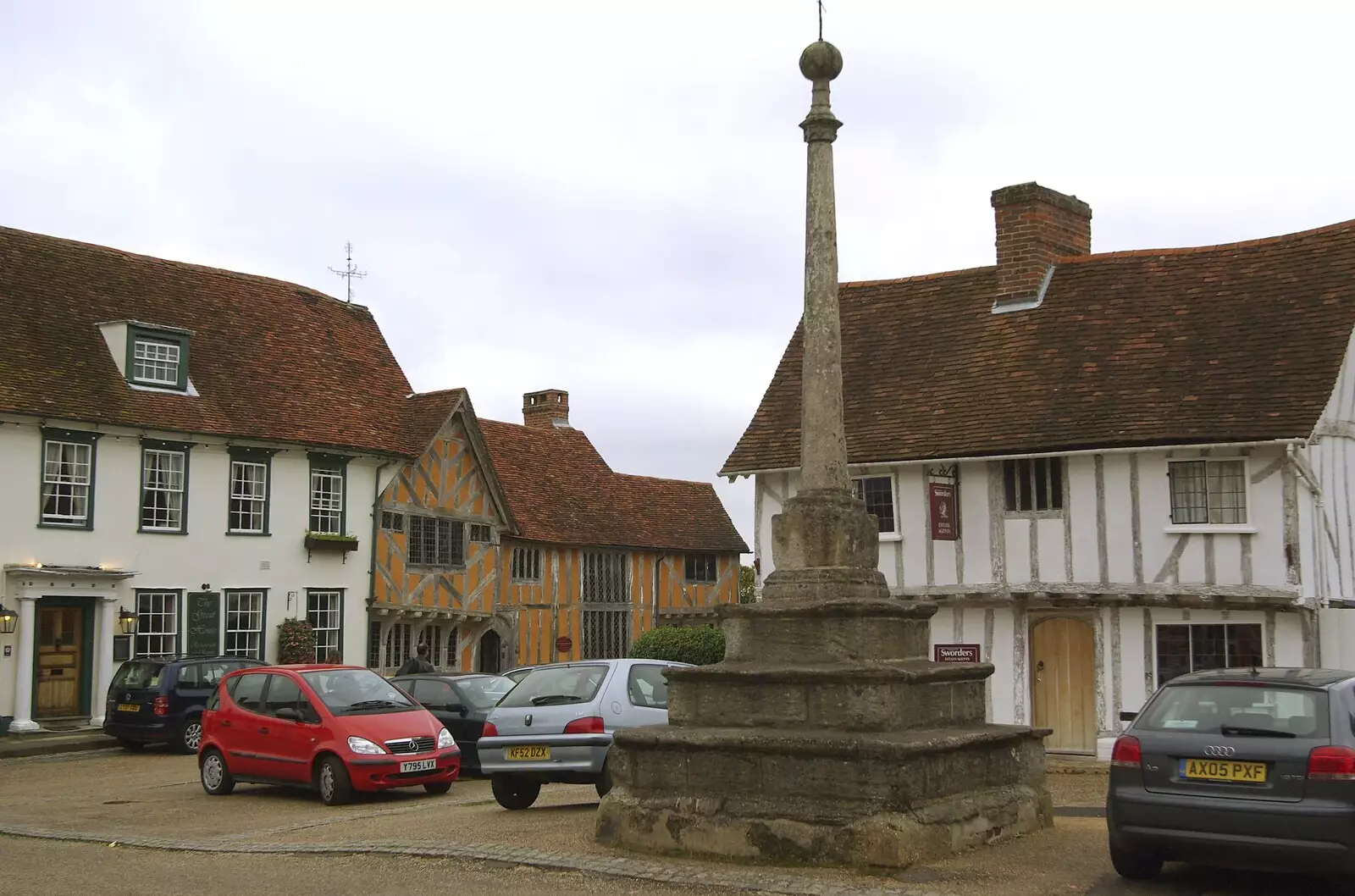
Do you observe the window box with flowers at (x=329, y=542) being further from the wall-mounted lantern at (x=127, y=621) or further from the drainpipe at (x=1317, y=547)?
the drainpipe at (x=1317, y=547)

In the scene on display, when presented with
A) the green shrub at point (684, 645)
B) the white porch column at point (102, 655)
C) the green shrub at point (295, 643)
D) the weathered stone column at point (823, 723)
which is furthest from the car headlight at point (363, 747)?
the green shrub at point (684, 645)

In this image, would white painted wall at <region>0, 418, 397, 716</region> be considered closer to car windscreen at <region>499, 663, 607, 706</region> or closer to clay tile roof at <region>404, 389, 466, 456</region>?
clay tile roof at <region>404, 389, 466, 456</region>

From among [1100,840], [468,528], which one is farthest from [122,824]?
[468,528]

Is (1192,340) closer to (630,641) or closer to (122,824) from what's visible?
(122,824)

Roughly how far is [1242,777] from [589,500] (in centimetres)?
2986

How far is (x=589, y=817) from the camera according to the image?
12117 mm

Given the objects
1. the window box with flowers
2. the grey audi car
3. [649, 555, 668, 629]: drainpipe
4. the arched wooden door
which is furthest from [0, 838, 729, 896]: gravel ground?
[649, 555, 668, 629]: drainpipe

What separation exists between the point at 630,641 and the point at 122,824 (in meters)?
23.5

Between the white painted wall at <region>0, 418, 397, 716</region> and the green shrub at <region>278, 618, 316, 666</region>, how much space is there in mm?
158

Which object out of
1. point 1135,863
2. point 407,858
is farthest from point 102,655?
point 1135,863

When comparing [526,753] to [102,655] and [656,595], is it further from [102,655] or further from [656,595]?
[656,595]

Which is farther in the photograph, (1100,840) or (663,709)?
(663,709)

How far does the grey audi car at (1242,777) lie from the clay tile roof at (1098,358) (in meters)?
10.3

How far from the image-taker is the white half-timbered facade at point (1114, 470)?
61.1 ft
